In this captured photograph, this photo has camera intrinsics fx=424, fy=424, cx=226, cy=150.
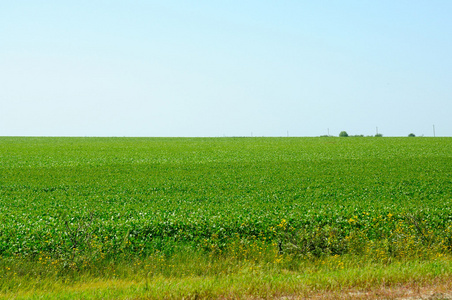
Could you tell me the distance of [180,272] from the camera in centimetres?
1014

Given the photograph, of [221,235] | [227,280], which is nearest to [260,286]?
[227,280]

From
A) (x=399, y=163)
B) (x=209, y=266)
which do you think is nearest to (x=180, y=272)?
(x=209, y=266)

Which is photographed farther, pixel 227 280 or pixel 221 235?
pixel 221 235

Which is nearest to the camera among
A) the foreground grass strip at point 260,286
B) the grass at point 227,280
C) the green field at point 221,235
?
the foreground grass strip at point 260,286

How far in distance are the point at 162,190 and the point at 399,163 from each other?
20.9m

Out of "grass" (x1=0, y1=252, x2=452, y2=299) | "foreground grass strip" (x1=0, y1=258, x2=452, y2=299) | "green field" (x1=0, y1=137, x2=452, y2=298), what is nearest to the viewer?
"foreground grass strip" (x1=0, y1=258, x2=452, y2=299)

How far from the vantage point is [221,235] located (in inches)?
518

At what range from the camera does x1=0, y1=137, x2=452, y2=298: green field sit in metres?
8.77

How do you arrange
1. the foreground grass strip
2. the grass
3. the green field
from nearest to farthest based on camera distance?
the foreground grass strip < the grass < the green field

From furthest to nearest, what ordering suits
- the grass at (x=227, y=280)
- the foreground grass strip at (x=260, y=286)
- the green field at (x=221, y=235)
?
the green field at (x=221, y=235) → the grass at (x=227, y=280) → the foreground grass strip at (x=260, y=286)

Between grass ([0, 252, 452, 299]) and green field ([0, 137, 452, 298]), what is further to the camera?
green field ([0, 137, 452, 298])

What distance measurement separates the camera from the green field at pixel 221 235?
8.77 meters

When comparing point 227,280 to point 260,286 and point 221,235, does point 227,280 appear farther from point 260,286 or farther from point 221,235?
point 221,235

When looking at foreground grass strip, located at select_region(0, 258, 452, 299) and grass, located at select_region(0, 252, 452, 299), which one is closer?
foreground grass strip, located at select_region(0, 258, 452, 299)
